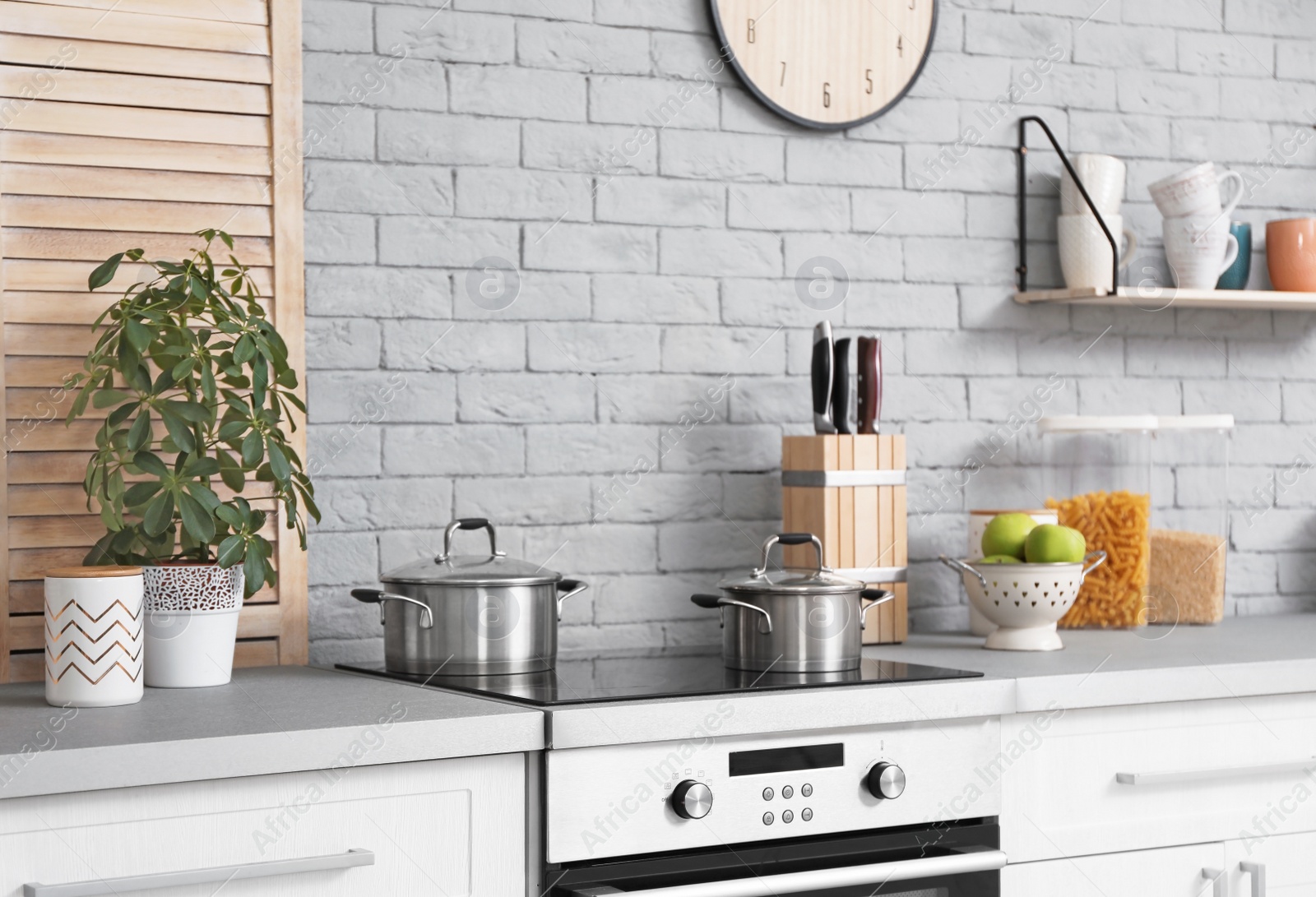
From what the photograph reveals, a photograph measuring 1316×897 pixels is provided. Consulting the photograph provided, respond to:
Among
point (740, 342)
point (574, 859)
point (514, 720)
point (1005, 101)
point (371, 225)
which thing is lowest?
point (574, 859)

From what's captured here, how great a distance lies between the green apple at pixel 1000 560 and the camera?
90.9 inches

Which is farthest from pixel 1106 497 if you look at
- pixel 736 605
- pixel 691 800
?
pixel 691 800

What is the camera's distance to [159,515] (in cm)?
188

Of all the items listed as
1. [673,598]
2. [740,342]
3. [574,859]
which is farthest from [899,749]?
[740,342]

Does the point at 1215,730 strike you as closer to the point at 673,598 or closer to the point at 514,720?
the point at 673,598

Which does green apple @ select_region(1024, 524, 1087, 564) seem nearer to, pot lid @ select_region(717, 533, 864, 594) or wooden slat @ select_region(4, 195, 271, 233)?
pot lid @ select_region(717, 533, 864, 594)

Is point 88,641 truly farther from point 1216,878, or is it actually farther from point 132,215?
point 1216,878

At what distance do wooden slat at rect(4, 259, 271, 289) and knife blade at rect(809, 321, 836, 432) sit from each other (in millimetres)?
1044

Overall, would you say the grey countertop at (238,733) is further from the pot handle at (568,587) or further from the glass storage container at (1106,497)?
the glass storage container at (1106,497)

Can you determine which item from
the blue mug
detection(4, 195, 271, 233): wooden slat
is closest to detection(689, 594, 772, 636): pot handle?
detection(4, 195, 271, 233): wooden slat

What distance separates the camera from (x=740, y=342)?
2.52m

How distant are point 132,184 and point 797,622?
3.77 ft

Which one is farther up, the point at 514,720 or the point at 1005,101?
the point at 1005,101

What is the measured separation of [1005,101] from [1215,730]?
1279mm
